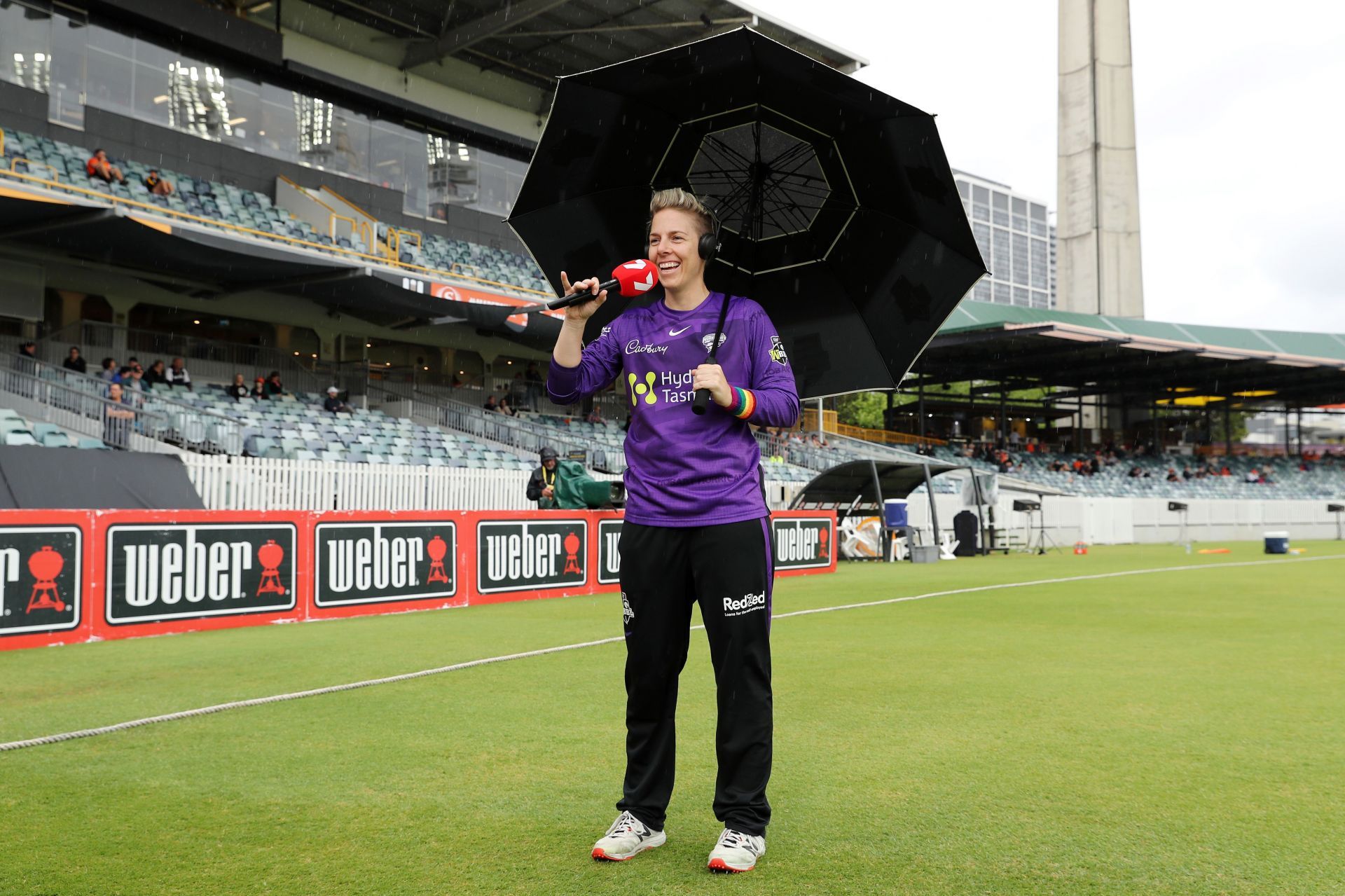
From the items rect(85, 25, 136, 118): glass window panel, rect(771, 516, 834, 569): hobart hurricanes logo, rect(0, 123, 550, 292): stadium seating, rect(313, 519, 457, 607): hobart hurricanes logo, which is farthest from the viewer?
rect(85, 25, 136, 118): glass window panel

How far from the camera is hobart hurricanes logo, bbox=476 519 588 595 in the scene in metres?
12.2

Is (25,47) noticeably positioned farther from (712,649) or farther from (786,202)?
(712,649)

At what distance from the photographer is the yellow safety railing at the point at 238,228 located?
1981 cm

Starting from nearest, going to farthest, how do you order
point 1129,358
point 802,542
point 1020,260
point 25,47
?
point 802,542, point 25,47, point 1129,358, point 1020,260

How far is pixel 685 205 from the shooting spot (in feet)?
10.6

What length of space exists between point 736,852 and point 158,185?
2492cm

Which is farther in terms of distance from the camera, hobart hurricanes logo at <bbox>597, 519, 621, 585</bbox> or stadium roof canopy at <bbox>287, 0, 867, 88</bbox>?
stadium roof canopy at <bbox>287, 0, 867, 88</bbox>

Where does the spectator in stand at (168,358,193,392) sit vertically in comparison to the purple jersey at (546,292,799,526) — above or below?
above

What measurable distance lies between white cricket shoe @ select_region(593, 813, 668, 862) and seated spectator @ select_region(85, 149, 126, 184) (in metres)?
23.8

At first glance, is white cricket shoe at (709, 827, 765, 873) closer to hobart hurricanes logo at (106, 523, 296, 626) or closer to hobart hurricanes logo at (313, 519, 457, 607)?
hobart hurricanes logo at (106, 523, 296, 626)

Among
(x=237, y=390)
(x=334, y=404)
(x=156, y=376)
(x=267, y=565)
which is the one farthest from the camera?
(x=334, y=404)

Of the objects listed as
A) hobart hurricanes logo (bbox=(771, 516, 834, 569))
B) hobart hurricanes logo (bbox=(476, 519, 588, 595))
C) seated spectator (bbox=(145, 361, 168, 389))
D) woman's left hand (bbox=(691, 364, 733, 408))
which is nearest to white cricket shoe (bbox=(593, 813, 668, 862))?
woman's left hand (bbox=(691, 364, 733, 408))

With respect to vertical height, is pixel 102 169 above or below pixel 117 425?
above

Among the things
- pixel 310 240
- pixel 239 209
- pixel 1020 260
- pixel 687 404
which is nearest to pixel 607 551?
pixel 687 404
